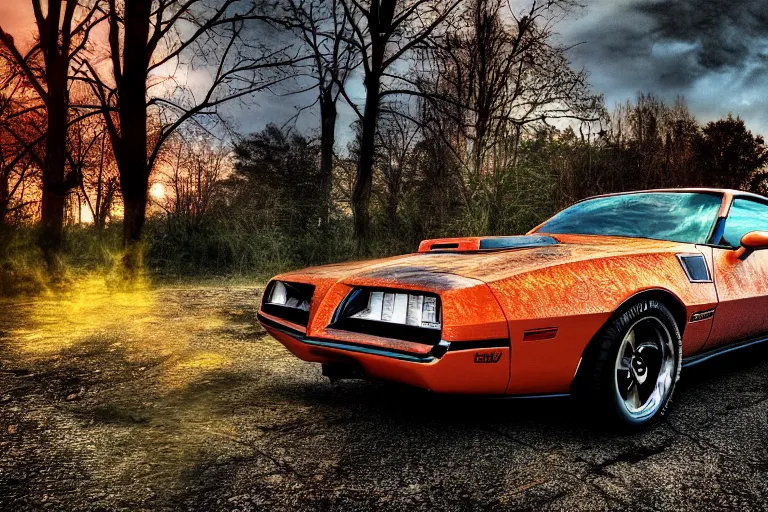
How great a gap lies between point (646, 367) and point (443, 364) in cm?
113

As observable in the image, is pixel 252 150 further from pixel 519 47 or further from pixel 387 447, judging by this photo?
pixel 387 447

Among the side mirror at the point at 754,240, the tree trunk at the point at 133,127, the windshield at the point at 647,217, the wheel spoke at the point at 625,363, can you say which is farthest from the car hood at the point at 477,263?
the tree trunk at the point at 133,127

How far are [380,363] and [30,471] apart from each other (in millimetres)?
1331

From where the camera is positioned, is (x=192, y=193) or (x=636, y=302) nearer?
(x=636, y=302)

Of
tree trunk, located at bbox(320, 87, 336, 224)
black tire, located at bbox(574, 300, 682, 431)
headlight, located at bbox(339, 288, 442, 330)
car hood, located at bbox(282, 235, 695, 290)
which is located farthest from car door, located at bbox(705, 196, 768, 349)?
tree trunk, located at bbox(320, 87, 336, 224)

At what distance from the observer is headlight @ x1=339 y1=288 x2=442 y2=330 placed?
223 cm

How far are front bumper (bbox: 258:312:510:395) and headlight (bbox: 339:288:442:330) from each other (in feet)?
0.34

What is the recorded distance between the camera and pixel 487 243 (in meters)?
2.99

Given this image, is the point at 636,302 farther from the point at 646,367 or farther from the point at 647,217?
the point at 647,217

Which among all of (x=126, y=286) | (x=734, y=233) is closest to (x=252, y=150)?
(x=126, y=286)

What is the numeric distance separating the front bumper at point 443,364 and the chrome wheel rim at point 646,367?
651mm

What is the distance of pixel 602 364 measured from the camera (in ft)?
7.77

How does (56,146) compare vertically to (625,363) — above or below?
above

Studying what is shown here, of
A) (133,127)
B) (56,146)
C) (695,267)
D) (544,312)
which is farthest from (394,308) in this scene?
(56,146)
